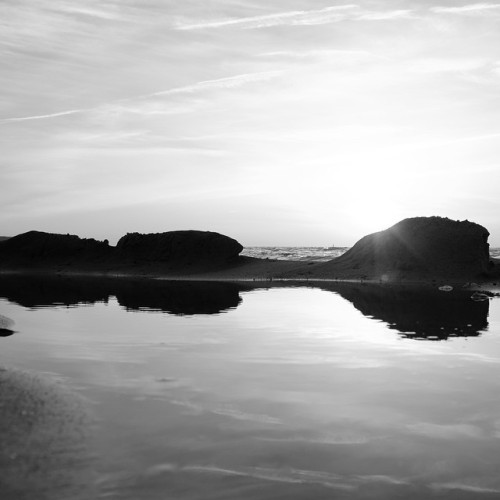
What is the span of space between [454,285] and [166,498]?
36.1 m

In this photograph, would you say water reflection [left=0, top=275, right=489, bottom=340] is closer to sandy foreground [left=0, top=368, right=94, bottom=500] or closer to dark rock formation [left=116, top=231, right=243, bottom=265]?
sandy foreground [left=0, top=368, right=94, bottom=500]

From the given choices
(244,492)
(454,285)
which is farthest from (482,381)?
(454,285)

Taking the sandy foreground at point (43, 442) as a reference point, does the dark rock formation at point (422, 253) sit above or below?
above

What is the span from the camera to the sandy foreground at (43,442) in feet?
20.0

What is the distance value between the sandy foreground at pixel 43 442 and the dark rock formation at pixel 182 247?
46584mm

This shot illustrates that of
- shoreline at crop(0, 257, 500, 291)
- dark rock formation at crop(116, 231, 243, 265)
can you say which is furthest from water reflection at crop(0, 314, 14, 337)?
dark rock formation at crop(116, 231, 243, 265)

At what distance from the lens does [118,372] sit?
11.8 metres

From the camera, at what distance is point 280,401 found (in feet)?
31.8

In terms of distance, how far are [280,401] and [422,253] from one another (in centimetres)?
3597

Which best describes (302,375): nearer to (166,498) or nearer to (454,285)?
(166,498)

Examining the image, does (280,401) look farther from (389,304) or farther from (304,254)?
(304,254)

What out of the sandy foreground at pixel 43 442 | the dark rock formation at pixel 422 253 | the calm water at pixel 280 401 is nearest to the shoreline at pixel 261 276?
the dark rock formation at pixel 422 253

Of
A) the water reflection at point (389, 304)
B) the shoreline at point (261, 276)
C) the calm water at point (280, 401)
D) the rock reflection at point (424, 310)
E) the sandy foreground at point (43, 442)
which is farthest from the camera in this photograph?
the shoreline at point (261, 276)

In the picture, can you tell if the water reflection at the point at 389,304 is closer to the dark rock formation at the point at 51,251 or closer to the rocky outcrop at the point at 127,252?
the rocky outcrop at the point at 127,252
